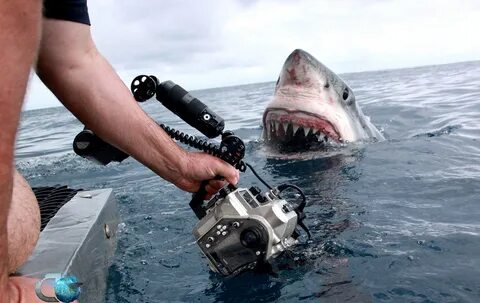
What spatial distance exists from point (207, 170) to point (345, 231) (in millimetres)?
1283

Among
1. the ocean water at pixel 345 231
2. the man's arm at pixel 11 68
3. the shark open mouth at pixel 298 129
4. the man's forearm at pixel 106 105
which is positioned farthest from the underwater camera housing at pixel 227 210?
the shark open mouth at pixel 298 129

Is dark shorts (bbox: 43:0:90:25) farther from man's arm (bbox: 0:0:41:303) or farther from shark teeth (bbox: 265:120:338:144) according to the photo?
shark teeth (bbox: 265:120:338:144)

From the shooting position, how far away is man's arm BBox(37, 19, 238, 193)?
2.08 m

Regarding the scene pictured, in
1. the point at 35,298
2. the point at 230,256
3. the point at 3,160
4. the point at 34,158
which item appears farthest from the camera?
the point at 34,158

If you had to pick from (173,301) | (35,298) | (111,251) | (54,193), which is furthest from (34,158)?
(35,298)

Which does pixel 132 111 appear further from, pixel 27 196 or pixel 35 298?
pixel 35 298

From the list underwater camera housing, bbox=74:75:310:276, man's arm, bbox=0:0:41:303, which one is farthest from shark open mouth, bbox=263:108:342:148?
man's arm, bbox=0:0:41:303

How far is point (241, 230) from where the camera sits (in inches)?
82.3

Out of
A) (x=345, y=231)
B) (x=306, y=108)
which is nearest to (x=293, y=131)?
(x=306, y=108)

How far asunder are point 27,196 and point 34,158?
676cm

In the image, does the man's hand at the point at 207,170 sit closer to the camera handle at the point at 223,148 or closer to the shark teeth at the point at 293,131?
the camera handle at the point at 223,148

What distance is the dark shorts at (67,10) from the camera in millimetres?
2018

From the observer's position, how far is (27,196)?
6.61 feet

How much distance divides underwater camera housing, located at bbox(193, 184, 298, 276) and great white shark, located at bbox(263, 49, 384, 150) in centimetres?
292
